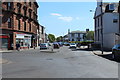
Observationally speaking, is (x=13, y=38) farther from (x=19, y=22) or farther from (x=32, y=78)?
(x=32, y=78)

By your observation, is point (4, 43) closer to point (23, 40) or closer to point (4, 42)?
point (4, 42)

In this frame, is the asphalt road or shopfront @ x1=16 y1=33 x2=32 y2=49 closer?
the asphalt road

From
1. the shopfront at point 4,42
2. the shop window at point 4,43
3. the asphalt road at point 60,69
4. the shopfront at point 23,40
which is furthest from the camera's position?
the shopfront at point 23,40

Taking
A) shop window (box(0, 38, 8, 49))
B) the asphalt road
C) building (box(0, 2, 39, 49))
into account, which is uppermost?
building (box(0, 2, 39, 49))

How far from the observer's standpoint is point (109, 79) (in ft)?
31.4

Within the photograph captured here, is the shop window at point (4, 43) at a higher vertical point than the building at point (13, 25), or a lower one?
lower

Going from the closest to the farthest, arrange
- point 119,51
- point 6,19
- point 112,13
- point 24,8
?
1. point 119,51
2. point 6,19
3. point 112,13
4. point 24,8

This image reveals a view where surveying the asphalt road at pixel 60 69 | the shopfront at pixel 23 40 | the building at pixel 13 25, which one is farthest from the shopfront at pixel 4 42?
the asphalt road at pixel 60 69

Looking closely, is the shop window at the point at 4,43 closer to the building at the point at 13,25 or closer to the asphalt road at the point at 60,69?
the building at the point at 13,25

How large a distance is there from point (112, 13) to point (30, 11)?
22823mm

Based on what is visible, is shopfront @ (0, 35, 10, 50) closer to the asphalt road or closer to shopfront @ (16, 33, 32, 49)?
shopfront @ (16, 33, 32, 49)

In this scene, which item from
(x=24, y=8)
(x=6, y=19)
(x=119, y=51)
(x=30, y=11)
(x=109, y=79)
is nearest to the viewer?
(x=109, y=79)

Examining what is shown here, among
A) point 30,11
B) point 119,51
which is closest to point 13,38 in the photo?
point 30,11

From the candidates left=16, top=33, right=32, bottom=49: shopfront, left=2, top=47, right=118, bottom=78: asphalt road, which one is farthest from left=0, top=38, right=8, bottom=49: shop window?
left=2, top=47, right=118, bottom=78: asphalt road
